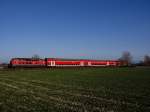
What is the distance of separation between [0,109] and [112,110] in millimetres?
5666

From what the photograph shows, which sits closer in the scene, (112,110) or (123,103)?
(112,110)

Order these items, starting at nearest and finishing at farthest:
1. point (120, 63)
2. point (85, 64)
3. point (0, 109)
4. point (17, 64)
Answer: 1. point (0, 109)
2. point (17, 64)
3. point (85, 64)
4. point (120, 63)

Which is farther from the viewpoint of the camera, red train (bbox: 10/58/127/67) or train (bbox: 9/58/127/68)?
train (bbox: 9/58/127/68)

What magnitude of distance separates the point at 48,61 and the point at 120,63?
139 ft

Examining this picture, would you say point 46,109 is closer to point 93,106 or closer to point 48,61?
point 93,106

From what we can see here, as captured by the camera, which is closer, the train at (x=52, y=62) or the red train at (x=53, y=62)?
the red train at (x=53, y=62)

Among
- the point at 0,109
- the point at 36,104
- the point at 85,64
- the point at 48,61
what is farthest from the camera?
the point at 85,64

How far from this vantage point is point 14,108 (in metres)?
11.9

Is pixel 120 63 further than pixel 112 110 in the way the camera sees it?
Yes

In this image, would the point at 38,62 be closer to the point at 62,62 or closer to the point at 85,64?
the point at 62,62

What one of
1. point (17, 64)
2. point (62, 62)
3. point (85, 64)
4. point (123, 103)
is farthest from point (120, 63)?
point (123, 103)

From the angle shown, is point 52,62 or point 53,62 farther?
point 53,62

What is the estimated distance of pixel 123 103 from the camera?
506 inches

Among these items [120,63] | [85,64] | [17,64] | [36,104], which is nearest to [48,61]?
[17,64]
